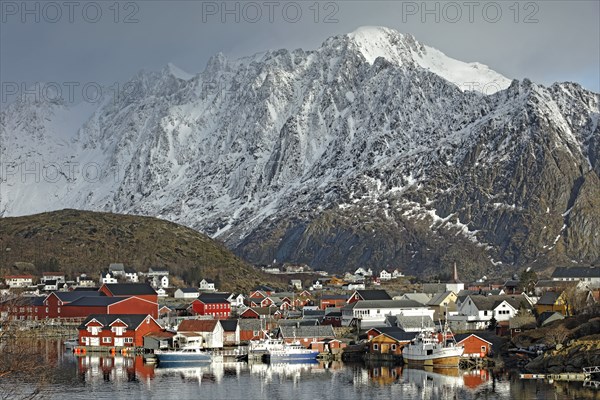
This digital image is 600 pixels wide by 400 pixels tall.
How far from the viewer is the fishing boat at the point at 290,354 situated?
80.2 meters

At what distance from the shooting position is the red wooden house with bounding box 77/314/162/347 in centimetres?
9022

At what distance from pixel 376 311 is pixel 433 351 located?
24.0 metres

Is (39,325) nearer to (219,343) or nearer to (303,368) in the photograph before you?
(219,343)

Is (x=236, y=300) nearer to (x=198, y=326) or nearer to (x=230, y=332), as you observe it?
(x=230, y=332)

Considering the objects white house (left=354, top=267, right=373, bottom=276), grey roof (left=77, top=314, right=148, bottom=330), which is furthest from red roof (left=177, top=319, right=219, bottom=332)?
white house (left=354, top=267, right=373, bottom=276)

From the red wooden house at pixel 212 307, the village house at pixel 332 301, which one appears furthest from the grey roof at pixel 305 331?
the red wooden house at pixel 212 307

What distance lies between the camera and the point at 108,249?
16075cm

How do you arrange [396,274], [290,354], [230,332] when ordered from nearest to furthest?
[290,354]
[230,332]
[396,274]

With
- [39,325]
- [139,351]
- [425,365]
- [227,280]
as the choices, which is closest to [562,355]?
[425,365]

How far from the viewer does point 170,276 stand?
155750 mm

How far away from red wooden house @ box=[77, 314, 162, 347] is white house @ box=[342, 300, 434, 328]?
18265 mm

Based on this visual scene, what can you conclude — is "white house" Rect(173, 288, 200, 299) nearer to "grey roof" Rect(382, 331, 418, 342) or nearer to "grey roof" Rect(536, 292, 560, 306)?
"grey roof" Rect(536, 292, 560, 306)

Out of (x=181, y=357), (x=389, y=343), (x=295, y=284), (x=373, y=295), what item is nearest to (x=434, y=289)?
(x=373, y=295)

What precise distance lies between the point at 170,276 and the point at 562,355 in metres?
93.5
